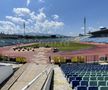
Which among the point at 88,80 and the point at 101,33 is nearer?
the point at 88,80

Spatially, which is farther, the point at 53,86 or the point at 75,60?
the point at 75,60

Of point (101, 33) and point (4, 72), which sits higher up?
point (101, 33)

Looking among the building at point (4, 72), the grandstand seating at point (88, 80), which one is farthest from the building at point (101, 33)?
the grandstand seating at point (88, 80)

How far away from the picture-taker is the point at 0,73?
897 inches

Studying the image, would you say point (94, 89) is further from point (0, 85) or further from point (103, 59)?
point (103, 59)

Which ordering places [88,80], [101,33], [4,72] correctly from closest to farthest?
1. [88,80]
2. [4,72]
3. [101,33]

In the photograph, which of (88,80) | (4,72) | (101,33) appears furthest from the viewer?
(101,33)

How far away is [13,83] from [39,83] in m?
2.96

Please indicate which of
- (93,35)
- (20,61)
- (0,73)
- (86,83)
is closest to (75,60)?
(20,61)

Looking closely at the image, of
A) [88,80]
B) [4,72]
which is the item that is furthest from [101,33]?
[88,80]

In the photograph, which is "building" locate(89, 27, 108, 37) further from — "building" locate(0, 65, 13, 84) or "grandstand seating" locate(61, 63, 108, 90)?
"grandstand seating" locate(61, 63, 108, 90)

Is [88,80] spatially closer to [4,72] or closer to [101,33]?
[4,72]

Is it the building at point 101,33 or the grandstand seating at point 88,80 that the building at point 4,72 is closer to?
the grandstand seating at point 88,80

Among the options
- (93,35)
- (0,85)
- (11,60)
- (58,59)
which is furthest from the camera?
(93,35)
